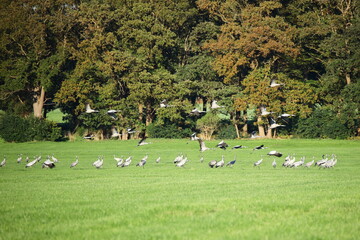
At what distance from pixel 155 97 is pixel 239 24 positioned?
13.3 meters

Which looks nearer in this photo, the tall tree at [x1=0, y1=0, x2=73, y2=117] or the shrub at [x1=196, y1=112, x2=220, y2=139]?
the tall tree at [x1=0, y1=0, x2=73, y2=117]

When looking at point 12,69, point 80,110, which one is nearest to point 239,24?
point 80,110

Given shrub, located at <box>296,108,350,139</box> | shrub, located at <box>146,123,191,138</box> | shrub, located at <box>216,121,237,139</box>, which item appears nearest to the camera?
shrub, located at <box>296,108,350,139</box>

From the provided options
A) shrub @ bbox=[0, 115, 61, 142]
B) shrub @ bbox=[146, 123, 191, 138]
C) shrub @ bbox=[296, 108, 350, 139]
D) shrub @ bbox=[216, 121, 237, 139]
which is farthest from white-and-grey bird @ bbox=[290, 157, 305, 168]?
shrub @ bbox=[0, 115, 61, 142]

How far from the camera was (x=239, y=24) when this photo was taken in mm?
62125

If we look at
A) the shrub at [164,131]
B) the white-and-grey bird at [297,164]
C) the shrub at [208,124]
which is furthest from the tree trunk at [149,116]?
the white-and-grey bird at [297,164]

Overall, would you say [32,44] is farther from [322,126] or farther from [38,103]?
[322,126]

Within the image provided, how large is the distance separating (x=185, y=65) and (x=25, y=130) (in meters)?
20.0

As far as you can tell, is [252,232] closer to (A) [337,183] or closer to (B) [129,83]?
(A) [337,183]

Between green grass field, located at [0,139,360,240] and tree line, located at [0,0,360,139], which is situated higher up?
tree line, located at [0,0,360,139]

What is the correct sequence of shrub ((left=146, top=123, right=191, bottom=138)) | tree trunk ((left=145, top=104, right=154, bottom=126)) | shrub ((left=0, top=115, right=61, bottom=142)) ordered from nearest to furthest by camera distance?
shrub ((left=0, top=115, right=61, bottom=142)) → shrub ((left=146, top=123, right=191, bottom=138)) → tree trunk ((left=145, top=104, right=154, bottom=126))

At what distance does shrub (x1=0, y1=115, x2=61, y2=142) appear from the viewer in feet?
194

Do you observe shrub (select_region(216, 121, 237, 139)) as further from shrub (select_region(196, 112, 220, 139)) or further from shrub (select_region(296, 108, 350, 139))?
shrub (select_region(296, 108, 350, 139))

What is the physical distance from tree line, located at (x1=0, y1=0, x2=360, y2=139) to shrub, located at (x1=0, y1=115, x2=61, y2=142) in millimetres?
3181
